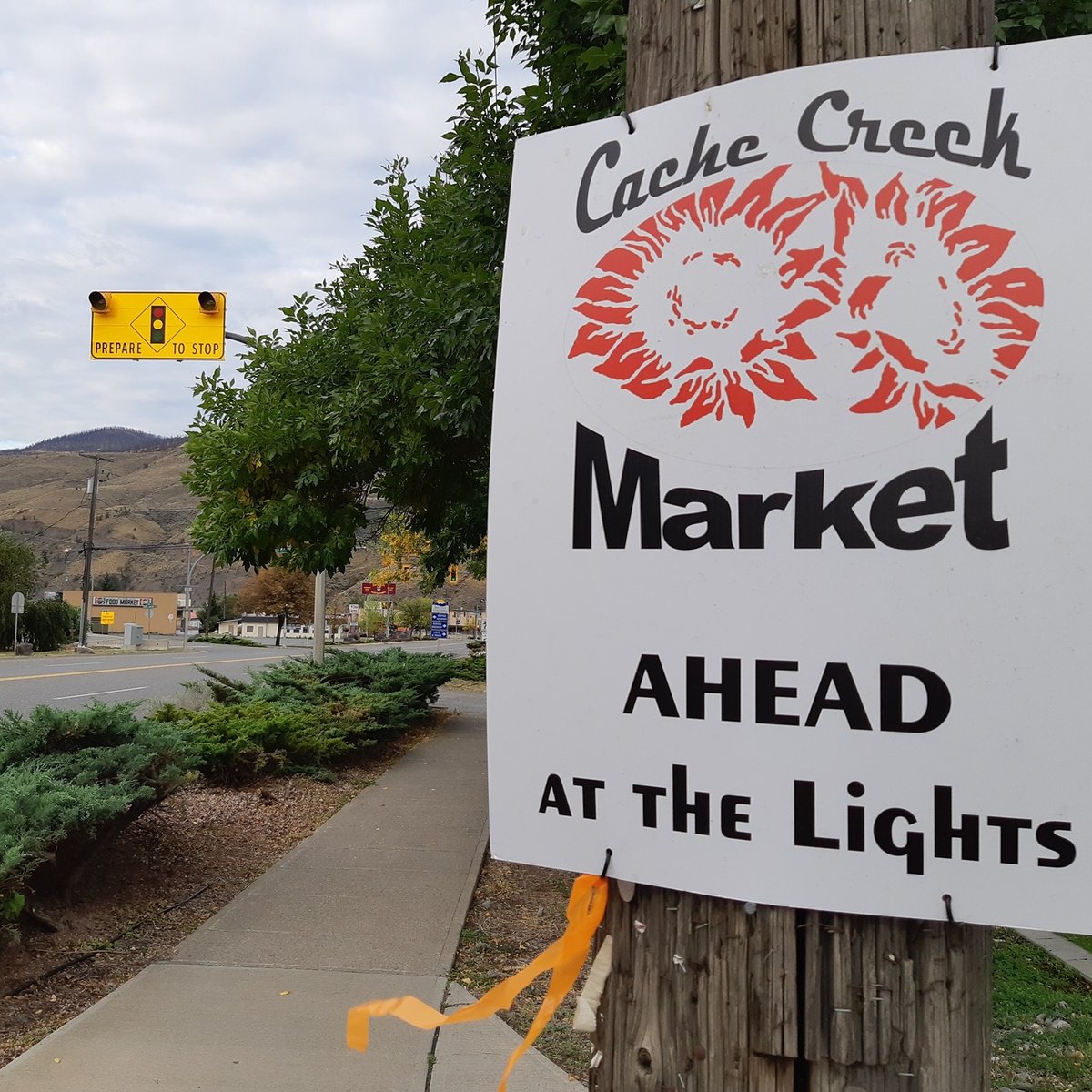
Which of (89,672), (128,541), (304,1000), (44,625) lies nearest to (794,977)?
(304,1000)

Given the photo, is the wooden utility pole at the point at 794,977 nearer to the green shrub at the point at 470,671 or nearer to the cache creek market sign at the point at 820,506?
the cache creek market sign at the point at 820,506

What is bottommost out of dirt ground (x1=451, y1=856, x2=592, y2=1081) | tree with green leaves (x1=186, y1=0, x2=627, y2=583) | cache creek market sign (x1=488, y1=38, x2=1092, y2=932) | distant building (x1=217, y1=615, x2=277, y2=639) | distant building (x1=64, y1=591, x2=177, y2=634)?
distant building (x1=217, y1=615, x2=277, y2=639)

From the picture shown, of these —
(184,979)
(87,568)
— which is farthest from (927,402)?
(87,568)

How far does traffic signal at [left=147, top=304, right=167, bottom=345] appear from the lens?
13.0m

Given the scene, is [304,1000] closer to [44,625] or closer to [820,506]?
[820,506]

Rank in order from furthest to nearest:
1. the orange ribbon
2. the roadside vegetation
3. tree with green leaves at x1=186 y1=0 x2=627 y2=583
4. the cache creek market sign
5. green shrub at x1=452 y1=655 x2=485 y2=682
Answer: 1. green shrub at x1=452 y1=655 x2=485 y2=682
2. tree with green leaves at x1=186 y1=0 x2=627 y2=583
3. the roadside vegetation
4. the orange ribbon
5. the cache creek market sign

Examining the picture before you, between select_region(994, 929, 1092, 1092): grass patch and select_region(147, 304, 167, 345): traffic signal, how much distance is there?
11.3m

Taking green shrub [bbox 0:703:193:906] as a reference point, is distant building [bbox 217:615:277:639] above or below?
below

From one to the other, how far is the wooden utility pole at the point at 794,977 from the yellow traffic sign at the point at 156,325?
12.3 m

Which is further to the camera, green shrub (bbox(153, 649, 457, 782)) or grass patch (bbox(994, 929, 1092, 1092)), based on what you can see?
green shrub (bbox(153, 649, 457, 782))

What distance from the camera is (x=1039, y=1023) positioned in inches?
180

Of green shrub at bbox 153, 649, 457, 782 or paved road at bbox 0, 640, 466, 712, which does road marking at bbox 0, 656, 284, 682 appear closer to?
paved road at bbox 0, 640, 466, 712

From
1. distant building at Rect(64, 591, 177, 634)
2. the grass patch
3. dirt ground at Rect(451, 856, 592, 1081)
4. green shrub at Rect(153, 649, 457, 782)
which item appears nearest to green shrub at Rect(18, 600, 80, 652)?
distant building at Rect(64, 591, 177, 634)

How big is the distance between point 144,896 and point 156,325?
886 centimetres
